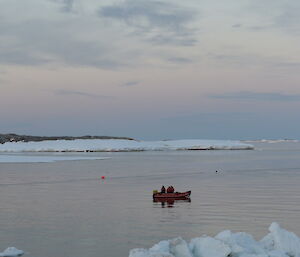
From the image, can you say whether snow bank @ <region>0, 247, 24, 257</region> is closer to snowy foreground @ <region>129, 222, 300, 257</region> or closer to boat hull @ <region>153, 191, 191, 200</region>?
snowy foreground @ <region>129, 222, 300, 257</region>

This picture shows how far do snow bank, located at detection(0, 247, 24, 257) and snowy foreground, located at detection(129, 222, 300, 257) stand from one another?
3776 mm

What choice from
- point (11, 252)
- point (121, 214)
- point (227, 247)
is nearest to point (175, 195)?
point (121, 214)

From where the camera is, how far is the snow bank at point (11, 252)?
15992 mm

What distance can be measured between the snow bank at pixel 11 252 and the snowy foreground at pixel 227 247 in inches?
149

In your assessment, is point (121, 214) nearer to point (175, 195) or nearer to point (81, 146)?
point (175, 195)

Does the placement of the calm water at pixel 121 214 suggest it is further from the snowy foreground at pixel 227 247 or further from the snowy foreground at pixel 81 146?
the snowy foreground at pixel 81 146

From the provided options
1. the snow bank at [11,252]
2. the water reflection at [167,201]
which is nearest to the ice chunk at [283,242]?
the snow bank at [11,252]

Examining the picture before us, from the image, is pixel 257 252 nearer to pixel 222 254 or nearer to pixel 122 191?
pixel 222 254

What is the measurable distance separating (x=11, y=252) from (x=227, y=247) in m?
6.48

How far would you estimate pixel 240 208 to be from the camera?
2617cm

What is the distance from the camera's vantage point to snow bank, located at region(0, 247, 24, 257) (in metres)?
16.0

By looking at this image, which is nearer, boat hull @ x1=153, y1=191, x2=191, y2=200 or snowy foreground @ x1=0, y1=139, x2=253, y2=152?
boat hull @ x1=153, y1=191, x2=191, y2=200

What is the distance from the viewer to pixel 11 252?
53.0 ft

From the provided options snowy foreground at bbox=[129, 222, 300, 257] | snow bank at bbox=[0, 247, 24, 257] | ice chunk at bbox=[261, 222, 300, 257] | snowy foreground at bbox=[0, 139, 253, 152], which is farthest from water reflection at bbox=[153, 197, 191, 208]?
snowy foreground at bbox=[0, 139, 253, 152]
